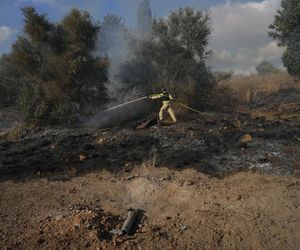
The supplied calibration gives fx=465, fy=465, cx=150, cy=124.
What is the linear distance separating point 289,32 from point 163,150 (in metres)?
17.1

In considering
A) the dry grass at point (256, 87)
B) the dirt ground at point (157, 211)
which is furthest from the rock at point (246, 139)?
the dry grass at point (256, 87)

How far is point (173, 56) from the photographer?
77.6 feet

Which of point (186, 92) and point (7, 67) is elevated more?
point (7, 67)

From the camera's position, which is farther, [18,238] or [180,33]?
[180,33]

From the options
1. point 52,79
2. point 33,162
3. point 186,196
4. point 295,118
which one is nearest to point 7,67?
point 52,79

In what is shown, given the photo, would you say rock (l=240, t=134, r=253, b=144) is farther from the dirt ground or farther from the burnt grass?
the dirt ground

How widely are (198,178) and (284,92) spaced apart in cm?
2031

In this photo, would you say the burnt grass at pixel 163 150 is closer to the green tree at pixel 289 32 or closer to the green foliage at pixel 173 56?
the green foliage at pixel 173 56

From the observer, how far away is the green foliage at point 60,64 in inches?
740

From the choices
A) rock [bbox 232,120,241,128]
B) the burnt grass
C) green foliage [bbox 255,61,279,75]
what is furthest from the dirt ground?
green foliage [bbox 255,61,279,75]

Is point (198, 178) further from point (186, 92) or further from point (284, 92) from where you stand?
point (284, 92)

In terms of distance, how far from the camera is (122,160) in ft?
38.2

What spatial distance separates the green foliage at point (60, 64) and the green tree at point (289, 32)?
1161 cm

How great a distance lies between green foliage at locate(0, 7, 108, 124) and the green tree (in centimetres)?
1161
